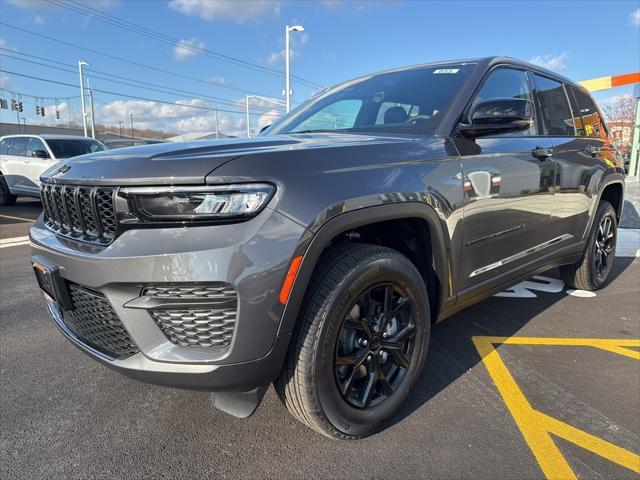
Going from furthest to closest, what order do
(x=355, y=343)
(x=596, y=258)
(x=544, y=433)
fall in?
(x=596, y=258) < (x=544, y=433) < (x=355, y=343)

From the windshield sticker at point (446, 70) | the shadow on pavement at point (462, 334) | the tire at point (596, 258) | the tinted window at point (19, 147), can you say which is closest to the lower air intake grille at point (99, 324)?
the shadow on pavement at point (462, 334)

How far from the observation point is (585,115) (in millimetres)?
3900

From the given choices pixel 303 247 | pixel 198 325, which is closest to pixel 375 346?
pixel 303 247

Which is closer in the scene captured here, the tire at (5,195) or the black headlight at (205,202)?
the black headlight at (205,202)

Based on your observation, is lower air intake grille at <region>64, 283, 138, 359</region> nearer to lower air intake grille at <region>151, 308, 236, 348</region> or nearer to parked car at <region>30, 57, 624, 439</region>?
parked car at <region>30, 57, 624, 439</region>

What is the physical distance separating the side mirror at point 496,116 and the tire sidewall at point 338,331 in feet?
2.74

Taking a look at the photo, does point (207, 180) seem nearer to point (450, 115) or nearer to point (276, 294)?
point (276, 294)

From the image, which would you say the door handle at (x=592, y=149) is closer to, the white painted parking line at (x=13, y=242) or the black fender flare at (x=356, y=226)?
the black fender flare at (x=356, y=226)

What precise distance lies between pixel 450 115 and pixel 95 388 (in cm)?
247

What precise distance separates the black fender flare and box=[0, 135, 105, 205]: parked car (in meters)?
10.3

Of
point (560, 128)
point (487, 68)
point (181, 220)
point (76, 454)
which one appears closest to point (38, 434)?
point (76, 454)

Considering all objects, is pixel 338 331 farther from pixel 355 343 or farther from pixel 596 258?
pixel 596 258

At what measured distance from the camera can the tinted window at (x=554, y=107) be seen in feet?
10.8

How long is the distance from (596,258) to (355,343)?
3.27 metres
